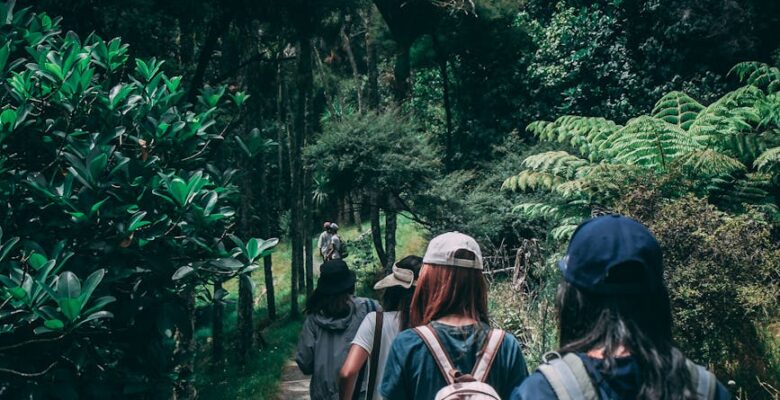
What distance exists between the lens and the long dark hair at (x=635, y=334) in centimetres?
196

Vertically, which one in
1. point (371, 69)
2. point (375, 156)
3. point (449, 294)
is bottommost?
point (449, 294)

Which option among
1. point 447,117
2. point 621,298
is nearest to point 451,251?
point 621,298

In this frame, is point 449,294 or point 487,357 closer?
point 487,357

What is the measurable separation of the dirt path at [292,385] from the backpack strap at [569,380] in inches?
429

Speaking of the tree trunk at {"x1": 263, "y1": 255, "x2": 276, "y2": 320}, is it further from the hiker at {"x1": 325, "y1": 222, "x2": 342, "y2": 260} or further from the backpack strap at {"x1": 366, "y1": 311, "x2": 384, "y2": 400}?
the backpack strap at {"x1": 366, "y1": 311, "x2": 384, "y2": 400}

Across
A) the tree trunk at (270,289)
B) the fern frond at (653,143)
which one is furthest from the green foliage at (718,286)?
the tree trunk at (270,289)

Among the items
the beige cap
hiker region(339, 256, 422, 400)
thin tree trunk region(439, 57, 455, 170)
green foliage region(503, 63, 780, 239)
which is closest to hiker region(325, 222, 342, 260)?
thin tree trunk region(439, 57, 455, 170)

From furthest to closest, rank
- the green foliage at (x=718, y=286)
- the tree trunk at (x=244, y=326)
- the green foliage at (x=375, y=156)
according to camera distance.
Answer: the green foliage at (x=375, y=156) < the tree trunk at (x=244, y=326) < the green foliage at (x=718, y=286)

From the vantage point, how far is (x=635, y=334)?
2016 millimetres

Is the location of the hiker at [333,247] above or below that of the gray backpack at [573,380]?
below

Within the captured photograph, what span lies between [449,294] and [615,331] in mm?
1224

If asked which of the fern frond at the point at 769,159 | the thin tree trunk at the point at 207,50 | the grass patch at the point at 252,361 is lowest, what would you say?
the grass patch at the point at 252,361

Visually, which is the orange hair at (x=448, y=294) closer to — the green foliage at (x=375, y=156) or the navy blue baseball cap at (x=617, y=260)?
the navy blue baseball cap at (x=617, y=260)

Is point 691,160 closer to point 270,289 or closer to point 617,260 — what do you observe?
point 617,260
